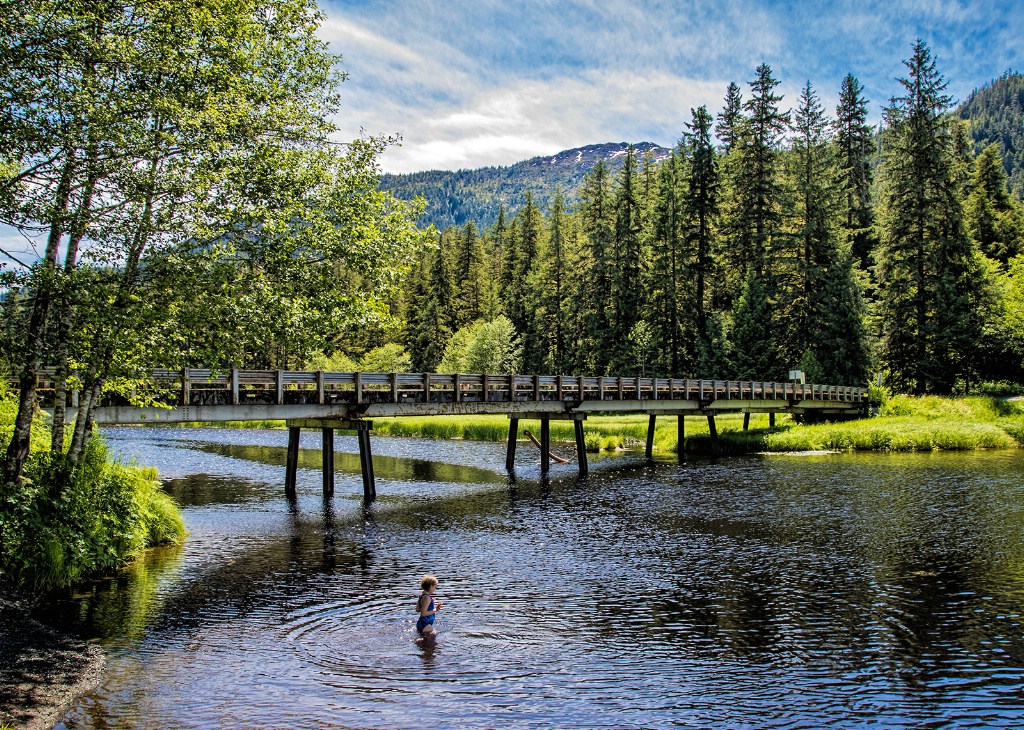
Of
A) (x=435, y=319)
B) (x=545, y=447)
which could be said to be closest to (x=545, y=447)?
(x=545, y=447)

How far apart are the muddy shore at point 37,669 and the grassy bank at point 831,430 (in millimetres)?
38263

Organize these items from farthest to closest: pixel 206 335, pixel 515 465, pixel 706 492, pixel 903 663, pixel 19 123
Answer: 1. pixel 515 465
2. pixel 706 492
3. pixel 206 335
4. pixel 19 123
5. pixel 903 663

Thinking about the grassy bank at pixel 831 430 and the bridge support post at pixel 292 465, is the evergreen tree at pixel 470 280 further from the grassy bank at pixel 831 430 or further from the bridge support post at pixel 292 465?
the bridge support post at pixel 292 465

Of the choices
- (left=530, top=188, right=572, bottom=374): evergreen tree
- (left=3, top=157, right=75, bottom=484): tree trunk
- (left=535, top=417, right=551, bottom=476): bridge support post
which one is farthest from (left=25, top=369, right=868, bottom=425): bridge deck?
(left=530, top=188, right=572, bottom=374): evergreen tree

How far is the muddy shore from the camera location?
896 cm

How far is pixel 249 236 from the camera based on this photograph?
16.5 m

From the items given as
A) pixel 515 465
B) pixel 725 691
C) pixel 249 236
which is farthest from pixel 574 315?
pixel 725 691

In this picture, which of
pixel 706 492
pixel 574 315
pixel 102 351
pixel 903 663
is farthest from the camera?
pixel 574 315

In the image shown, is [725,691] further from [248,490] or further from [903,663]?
[248,490]

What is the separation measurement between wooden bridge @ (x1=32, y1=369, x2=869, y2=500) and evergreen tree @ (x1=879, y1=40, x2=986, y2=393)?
894 inches

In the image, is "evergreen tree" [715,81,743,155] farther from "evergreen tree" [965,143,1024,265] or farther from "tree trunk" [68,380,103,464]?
"tree trunk" [68,380,103,464]

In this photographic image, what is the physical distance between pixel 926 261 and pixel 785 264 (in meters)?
11.6

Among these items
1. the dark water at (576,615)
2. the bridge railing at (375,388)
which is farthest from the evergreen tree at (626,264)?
the dark water at (576,615)

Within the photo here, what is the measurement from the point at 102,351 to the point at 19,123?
181 inches
